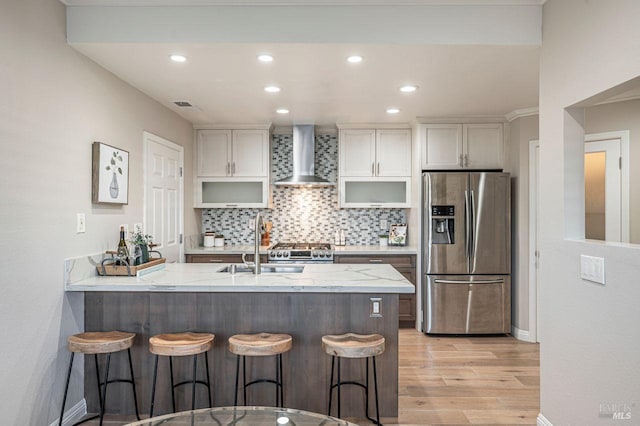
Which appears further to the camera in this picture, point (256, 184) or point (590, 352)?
point (256, 184)

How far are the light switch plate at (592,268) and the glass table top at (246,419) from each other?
4.46ft

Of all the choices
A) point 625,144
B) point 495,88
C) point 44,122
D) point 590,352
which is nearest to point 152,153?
point 44,122

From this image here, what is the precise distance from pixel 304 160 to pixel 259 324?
9.22ft

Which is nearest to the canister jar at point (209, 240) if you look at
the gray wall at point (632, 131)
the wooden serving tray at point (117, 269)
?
the wooden serving tray at point (117, 269)

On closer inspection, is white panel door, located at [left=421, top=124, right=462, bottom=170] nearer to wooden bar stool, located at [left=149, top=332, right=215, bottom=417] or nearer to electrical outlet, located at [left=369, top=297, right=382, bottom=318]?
electrical outlet, located at [left=369, top=297, right=382, bottom=318]

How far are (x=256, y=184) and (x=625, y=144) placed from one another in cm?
373

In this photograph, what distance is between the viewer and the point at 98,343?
2.36 meters

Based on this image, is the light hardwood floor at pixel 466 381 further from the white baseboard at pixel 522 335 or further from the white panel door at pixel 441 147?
the white panel door at pixel 441 147

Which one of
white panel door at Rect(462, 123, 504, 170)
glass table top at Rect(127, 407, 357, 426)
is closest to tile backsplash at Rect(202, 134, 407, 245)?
white panel door at Rect(462, 123, 504, 170)

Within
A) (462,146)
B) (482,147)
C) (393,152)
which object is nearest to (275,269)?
(393,152)

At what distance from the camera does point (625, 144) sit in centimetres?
358

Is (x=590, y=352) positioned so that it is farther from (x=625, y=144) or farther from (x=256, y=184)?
(x=256, y=184)

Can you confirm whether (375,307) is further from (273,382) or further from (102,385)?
(102,385)

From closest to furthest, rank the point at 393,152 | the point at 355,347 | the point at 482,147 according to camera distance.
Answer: the point at 355,347, the point at 482,147, the point at 393,152
